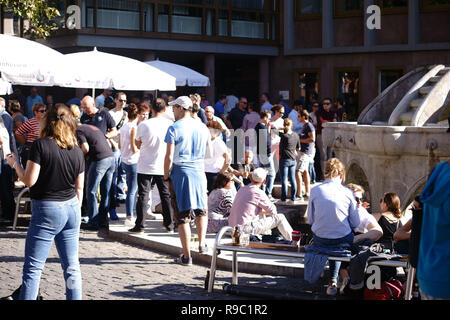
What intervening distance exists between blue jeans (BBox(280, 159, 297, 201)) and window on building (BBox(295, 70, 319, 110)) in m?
16.0

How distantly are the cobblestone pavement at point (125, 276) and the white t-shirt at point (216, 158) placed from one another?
234 cm

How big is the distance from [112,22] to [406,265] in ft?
76.6

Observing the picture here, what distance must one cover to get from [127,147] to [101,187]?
775mm

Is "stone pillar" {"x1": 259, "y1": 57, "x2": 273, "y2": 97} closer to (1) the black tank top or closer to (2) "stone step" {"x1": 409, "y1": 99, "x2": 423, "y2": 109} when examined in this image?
(2) "stone step" {"x1": 409, "y1": 99, "x2": 423, "y2": 109}

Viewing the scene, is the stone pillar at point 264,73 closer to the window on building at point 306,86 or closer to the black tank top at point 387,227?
the window on building at point 306,86

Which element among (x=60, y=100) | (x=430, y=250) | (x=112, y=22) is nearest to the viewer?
(x=430, y=250)

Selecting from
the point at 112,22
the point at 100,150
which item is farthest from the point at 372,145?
the point at 112,22

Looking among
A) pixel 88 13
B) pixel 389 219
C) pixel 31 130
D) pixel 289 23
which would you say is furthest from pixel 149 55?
pixel 389 219

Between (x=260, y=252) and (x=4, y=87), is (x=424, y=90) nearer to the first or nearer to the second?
(x=260, y=252)

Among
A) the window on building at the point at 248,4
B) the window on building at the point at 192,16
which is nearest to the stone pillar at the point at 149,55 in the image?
the window on building at the point at 192,16

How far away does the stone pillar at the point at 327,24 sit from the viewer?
31.0 m

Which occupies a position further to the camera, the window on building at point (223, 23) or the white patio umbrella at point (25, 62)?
the window on building at point (223, 23)

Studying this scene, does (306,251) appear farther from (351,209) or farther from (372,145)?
(372,145)
